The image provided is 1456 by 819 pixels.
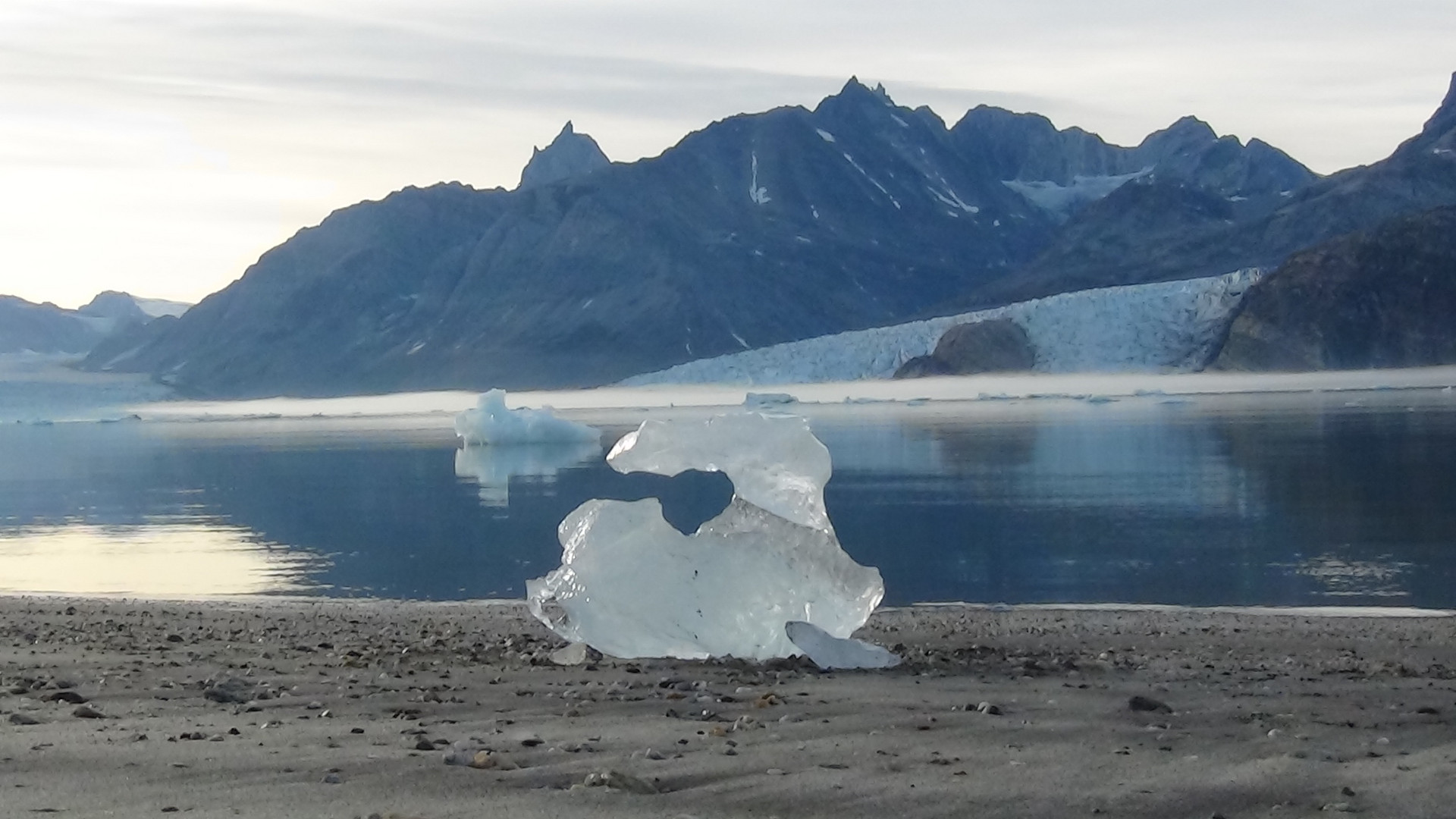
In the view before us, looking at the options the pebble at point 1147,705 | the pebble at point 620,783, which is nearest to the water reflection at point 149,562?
the pebble at point 1147,705

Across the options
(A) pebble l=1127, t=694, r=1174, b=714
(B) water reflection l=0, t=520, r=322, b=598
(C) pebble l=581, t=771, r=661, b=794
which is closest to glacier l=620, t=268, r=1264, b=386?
→ (B) water reflection l=0, t=520, r=322, b=598

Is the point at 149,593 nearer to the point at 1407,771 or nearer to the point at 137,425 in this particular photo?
the point at 1407,771

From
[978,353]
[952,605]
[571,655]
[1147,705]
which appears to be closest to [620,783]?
[1147,705]

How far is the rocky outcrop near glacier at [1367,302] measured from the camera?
379ft

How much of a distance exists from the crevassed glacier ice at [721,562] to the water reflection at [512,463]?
64.0 feet

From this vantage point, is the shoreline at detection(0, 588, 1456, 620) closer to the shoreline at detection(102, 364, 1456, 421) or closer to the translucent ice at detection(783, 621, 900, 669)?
the translucent ice at detection(783, 621, 900, 669)

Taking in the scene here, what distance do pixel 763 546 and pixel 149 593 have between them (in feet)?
31.7

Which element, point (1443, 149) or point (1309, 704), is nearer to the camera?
point (1309, 704)

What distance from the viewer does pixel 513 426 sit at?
186 ft

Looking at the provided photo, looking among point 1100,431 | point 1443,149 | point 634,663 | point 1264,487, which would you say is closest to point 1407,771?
point 634,663

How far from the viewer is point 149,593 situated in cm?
1778

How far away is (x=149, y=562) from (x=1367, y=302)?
372 feet

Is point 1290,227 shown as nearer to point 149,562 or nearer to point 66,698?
point 149,562

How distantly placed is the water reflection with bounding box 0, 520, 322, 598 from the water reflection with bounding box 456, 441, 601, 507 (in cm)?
621
